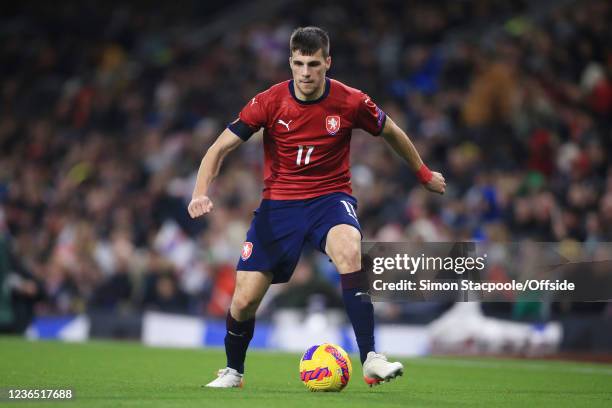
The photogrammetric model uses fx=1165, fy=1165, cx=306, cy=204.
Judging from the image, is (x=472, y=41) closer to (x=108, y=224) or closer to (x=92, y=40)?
(x=108, y=224)

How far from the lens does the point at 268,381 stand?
935 cm

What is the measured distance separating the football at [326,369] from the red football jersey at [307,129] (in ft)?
3.56

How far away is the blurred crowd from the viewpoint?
1573cm

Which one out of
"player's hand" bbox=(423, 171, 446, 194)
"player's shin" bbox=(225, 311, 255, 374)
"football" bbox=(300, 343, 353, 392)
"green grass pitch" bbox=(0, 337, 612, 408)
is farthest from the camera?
"player's hand" bbox=(423, 171, 446, 194)

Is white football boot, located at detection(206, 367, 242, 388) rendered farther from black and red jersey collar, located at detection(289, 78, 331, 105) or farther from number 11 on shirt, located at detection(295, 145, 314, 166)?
black and red jersey collar, located at detection(289, 78, 331, 105)

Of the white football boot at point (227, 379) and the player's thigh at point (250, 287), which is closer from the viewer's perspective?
the player's thigh at point (250, 287)

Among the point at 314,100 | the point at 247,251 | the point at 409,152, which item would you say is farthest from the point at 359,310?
the point at 314,100

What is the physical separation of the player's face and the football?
1.77 meters

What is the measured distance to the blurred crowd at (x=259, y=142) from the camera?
15.7 metres

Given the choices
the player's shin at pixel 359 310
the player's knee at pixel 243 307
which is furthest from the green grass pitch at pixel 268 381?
the player's knee at pixel 243 307

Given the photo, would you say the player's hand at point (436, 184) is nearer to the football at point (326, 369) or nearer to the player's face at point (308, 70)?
the player's face at point (308, 70)

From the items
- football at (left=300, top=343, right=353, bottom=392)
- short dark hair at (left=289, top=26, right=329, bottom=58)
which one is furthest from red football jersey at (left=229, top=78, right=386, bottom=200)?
football at (left=300, top=343, right=353, bottom=392)

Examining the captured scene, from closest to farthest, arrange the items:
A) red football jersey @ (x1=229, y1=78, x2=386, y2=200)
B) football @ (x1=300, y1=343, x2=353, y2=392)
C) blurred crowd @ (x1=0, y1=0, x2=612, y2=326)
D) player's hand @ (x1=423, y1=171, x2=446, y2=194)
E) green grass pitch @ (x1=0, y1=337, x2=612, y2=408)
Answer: green grass pitch @ (x1=0, y1=337, x2=612, y2=408) → football @ (x1=300, y1=343, x2=353, y2=392) → red football jersey @ (x1=229, y1=78, x2=386, y2=200) → player's hand @ (x1=423, y1=171, x2=446, y2=194) → blurred crowd @ (x1=0, y1=0, x2=612, y2=326)

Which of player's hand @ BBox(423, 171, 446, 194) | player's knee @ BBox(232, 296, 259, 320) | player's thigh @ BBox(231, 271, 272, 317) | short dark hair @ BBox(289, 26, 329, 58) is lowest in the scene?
player's knee @ BBox(232, 296, 259, 320)
